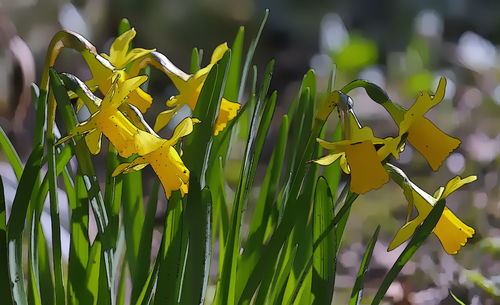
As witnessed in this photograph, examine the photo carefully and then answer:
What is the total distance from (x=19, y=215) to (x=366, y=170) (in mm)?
325

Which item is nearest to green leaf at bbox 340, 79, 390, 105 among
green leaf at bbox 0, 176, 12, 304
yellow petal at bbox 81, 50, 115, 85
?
yellow petal at bbox 81, 50, 115, 85

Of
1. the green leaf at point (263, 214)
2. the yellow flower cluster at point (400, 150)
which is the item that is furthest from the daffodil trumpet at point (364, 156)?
the green leaf at point (263, 214)

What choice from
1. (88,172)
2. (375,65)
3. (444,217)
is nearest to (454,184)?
(444,217)

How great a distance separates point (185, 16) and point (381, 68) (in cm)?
79

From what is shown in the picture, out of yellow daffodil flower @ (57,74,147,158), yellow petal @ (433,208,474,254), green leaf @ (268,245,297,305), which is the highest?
yellow daffodil flower @ (57,74,147,158)

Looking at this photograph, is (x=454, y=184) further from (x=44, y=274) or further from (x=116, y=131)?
(x=44, y=274)

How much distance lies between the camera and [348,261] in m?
1.76

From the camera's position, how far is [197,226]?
2.53ft

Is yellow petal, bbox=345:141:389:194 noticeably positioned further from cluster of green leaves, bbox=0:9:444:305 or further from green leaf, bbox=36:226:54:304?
green leaf, bbox=36:226:54:304

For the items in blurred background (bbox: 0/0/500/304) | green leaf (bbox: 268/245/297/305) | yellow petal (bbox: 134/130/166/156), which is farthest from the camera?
blurred background (bbox: 0/0/500/304)

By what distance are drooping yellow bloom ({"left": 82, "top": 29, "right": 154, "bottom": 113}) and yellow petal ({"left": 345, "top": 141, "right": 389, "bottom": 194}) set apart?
220 millimetres

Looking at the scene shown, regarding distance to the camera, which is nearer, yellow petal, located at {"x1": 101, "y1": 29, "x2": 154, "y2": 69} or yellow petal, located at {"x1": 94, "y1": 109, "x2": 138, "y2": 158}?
yellow petal, located at {"x1": 94, "y1": 109, "x2": 138, "y2": 158}

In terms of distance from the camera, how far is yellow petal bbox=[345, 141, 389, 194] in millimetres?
743

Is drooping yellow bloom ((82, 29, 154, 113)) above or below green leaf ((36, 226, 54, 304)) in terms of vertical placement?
above
